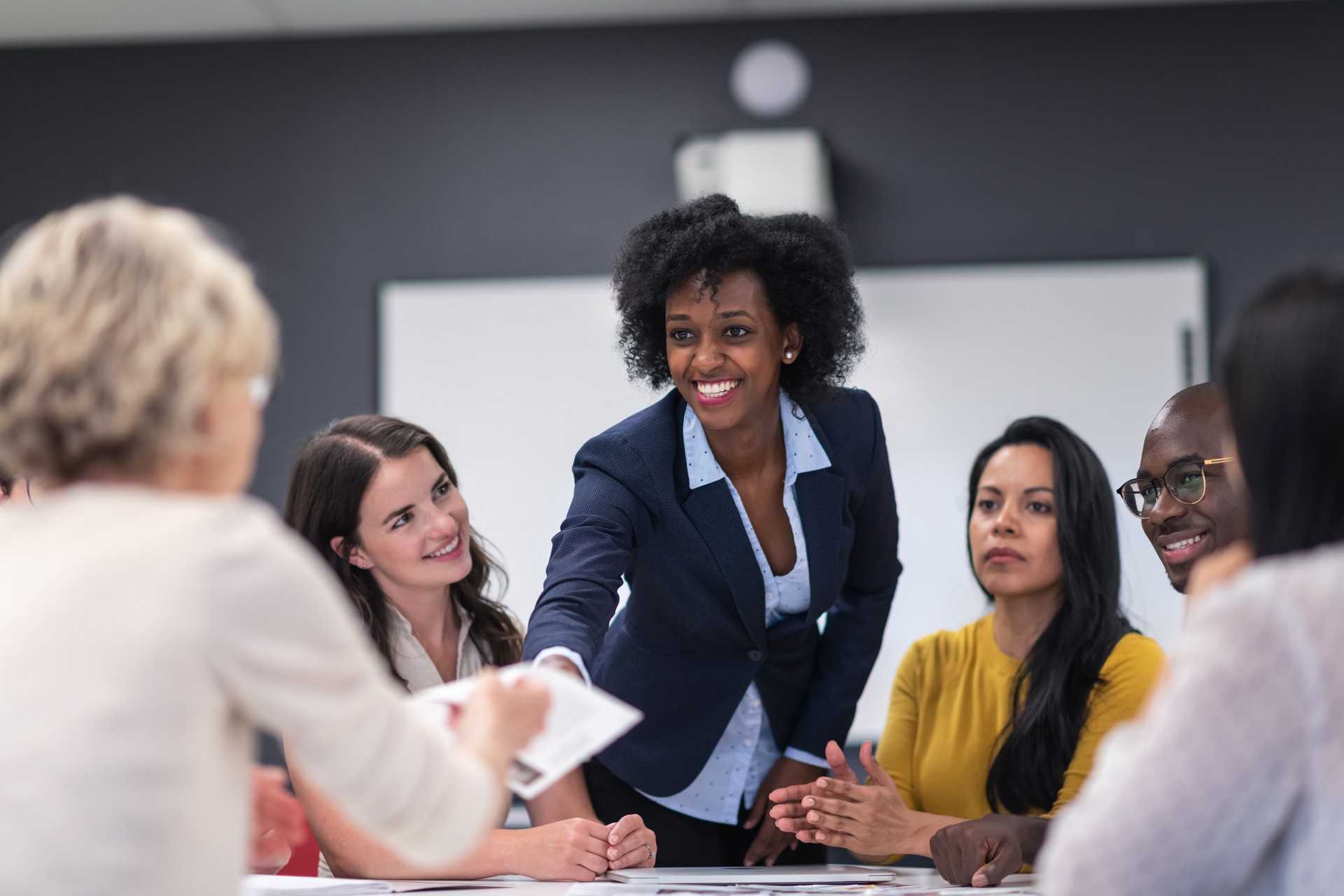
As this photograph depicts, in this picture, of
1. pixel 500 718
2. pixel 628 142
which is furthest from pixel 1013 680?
pixel 628 142

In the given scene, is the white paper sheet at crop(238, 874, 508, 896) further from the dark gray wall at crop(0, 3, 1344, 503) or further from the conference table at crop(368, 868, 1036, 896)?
the dark gray wall at crop(0, 3, 1344, 503)

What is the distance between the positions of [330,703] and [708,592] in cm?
125

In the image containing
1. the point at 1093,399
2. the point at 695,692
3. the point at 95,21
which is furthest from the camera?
the point at 95,21

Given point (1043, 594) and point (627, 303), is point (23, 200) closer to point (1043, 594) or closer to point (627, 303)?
point (627, 303)

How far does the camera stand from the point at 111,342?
36.1 inches

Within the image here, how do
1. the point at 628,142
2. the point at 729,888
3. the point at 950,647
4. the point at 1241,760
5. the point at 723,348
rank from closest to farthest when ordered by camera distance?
1. the point at 1241,760
2. the point at 729,888
3. the point at 723,348
4. the point at 950,647
5. the point at 628,142

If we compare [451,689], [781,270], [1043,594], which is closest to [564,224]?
[781,270]

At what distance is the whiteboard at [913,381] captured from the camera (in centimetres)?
405

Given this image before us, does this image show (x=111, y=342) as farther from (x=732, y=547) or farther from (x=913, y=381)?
(x=913, y=381)

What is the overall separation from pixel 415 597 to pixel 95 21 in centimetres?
315

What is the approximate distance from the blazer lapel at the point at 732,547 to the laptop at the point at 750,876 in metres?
0.41

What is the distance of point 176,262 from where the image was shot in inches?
37.7

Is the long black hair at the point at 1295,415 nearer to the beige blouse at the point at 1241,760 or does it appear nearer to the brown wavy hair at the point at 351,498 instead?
the beige blouse at the point at 1241,760

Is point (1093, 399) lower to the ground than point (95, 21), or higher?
lower
